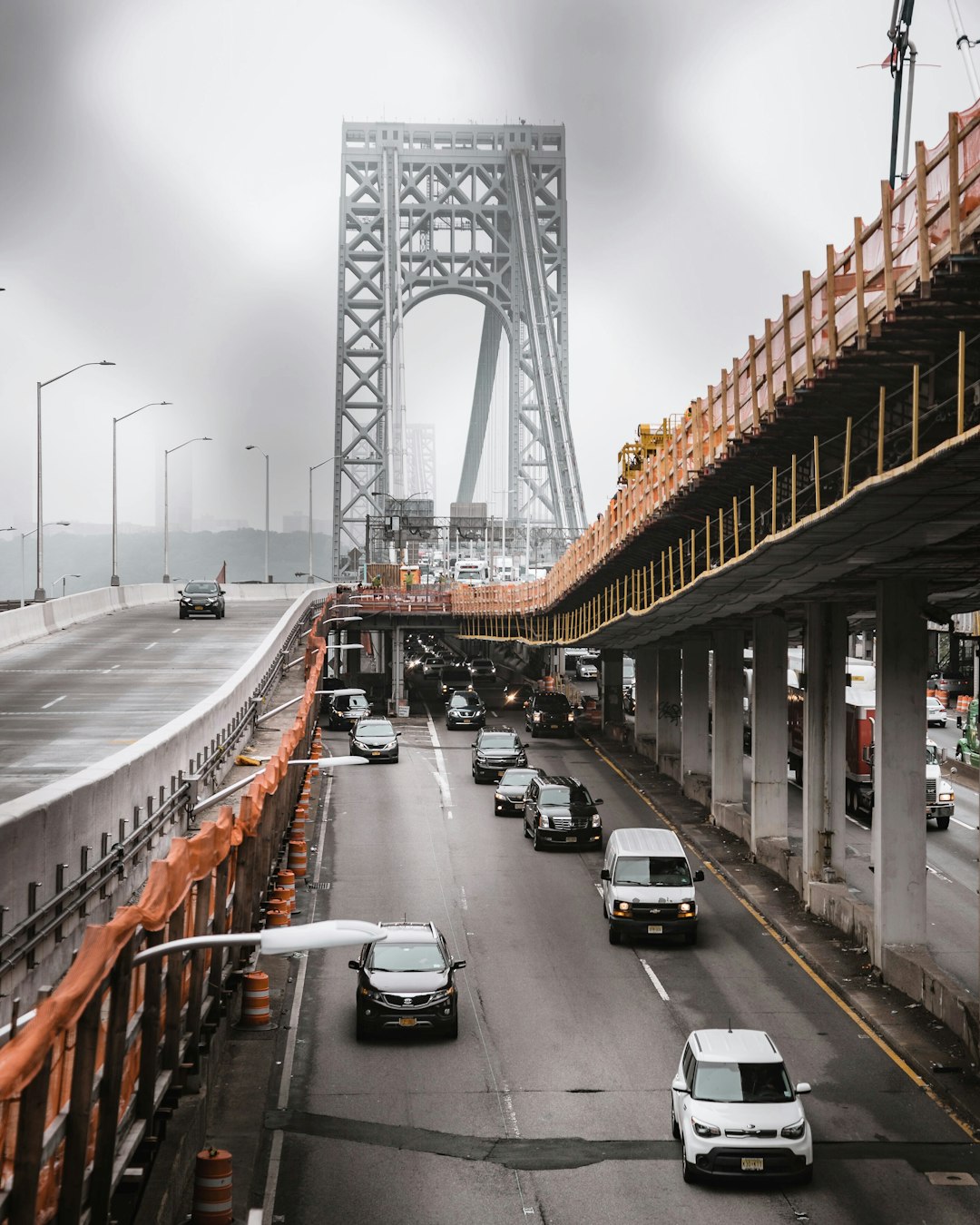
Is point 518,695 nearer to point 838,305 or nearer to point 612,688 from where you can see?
point 612,688

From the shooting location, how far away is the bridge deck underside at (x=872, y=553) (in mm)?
19000

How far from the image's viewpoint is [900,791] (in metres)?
28.8

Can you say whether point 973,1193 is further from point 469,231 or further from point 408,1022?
point 469,231

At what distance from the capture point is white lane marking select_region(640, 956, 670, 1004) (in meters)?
26.7

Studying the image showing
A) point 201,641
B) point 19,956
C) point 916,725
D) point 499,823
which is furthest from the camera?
point 201,641

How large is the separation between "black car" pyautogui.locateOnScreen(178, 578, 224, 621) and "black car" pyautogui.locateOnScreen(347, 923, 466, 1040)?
43565 mm

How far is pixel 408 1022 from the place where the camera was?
2384cm

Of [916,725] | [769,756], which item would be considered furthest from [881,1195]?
[769,756]

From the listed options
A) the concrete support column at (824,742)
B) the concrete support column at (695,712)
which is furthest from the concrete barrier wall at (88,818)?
the concrete support column at (695,712)

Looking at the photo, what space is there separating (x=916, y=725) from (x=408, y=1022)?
11013 millimetres

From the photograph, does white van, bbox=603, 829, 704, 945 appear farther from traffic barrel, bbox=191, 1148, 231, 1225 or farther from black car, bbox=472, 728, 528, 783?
black car, bbox=472, 728, 528, 783

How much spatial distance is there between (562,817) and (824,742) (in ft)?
25.7

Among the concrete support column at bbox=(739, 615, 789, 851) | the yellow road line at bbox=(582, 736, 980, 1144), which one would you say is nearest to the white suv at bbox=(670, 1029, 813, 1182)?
the yellow road line at bbox=(582, 736, 980, 1144)

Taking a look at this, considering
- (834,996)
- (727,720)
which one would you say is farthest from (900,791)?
(727,720)
